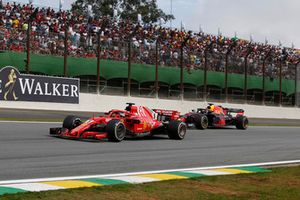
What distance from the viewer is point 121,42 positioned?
101ft

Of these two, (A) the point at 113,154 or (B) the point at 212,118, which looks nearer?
(A) the point at 113,154

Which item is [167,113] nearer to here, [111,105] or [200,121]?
[200,121]

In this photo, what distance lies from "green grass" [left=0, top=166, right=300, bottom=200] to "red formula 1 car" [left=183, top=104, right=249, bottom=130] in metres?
11.9

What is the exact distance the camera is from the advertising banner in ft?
83.3

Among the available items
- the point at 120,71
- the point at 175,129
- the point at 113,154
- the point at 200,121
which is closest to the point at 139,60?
the point at 120,71

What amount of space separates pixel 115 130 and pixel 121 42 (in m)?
17.7

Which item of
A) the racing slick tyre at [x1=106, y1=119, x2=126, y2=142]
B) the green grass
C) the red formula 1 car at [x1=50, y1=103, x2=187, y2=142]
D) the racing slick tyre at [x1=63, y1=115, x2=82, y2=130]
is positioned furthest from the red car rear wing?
the green grass

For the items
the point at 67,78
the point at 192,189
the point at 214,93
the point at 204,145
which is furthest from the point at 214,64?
the point at 192,189

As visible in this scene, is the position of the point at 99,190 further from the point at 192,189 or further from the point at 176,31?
the point at 176,31

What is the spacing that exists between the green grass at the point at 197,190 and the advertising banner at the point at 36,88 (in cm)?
1842

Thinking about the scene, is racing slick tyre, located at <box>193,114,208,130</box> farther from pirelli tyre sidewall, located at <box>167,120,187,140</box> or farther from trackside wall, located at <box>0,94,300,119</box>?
trackside wall, located at <box>0,94,300,119</box>

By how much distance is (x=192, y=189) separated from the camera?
7.40 m

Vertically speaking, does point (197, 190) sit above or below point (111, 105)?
below

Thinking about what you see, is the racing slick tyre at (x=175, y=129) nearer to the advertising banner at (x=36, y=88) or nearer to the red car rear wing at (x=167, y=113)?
the red car rear wing at (x=167, y=113)
